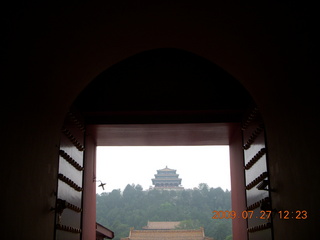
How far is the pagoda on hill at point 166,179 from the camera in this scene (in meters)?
45.4

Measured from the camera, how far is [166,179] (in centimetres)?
4556

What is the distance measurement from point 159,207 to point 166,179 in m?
8.31

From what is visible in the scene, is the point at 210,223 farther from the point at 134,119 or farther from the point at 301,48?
the point at 301,48

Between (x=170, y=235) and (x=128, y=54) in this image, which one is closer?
(x=128, y=54)

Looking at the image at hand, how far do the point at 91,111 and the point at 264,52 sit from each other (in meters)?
2.32

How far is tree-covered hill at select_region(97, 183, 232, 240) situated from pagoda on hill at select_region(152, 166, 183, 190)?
205 centimetres

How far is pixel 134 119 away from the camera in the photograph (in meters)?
5.32

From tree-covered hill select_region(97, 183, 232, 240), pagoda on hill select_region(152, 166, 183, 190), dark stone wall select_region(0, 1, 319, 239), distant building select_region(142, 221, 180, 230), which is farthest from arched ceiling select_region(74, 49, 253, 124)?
pagoda on hill select_region(152, 166, 183, 190)

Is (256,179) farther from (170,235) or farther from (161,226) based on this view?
(161,226)

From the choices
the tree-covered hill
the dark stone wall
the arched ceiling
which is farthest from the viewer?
the tree-covered hill

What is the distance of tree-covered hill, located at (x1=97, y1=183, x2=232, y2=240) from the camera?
97.3 feet
